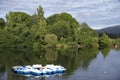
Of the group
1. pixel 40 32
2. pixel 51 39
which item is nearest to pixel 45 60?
pixel 51 39

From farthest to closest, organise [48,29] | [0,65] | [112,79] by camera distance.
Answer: [48,29] < [0,65] < [112,79]

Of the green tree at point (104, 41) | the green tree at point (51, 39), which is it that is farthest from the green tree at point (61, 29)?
the green tree at point (104, 41)

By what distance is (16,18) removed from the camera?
4272 inches

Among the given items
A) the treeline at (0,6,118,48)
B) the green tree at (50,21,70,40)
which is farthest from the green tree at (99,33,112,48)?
the green tree at (50,21,70,40)

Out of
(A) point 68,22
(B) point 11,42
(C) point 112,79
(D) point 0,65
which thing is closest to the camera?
(C) point 112,79

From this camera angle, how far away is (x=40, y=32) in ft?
342

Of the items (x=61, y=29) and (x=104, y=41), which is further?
(x=104, y=41)

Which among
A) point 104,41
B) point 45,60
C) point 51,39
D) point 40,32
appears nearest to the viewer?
point 45,60

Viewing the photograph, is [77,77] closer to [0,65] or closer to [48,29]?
[0,65]

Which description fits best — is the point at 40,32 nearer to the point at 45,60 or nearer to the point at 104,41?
the point at 104,41

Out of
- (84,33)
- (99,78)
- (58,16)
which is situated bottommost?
(99,78)

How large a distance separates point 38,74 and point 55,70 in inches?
143

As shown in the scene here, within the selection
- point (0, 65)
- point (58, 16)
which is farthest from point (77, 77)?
point (58, 16)

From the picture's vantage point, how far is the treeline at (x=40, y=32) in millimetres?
103062
